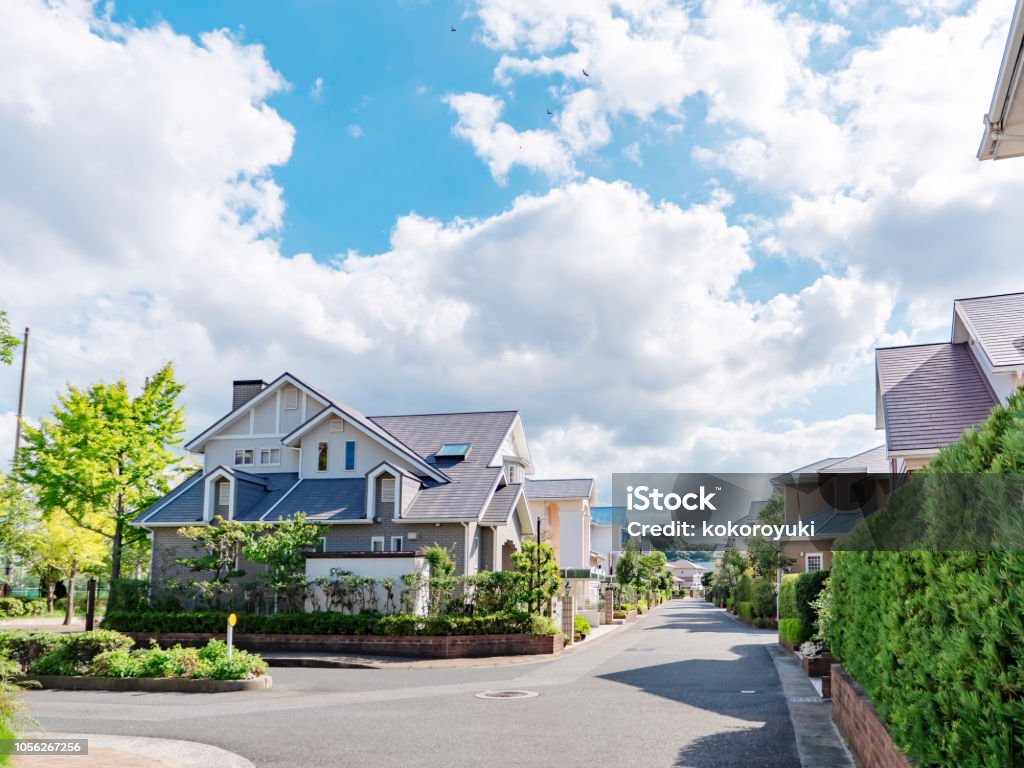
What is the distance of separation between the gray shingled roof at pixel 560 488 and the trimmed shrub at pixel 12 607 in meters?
27.0

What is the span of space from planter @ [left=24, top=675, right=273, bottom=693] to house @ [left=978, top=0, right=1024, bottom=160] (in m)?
15.7

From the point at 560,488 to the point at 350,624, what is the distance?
2641cm

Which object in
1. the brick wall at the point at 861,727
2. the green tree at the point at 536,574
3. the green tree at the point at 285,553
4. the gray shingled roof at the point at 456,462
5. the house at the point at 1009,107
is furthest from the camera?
the gray shingled roof at the point at 456,462

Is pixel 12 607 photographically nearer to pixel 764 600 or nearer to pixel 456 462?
pixel 456 462

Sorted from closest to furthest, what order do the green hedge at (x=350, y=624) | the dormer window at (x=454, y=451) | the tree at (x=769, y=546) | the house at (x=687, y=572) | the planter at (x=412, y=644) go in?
the planter at (x=412, y=644) < the green hedge at (x=350, y=624) < the dormer window at (x=454, y=451) < the tree at (x=769, y=546) < the house at (x=687, y=572)

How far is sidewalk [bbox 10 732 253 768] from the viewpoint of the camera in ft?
32.1

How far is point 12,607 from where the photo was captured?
41438 mm

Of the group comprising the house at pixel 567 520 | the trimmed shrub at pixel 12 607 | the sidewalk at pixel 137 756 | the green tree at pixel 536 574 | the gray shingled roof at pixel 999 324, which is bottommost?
the trimmed shrub at pixel 12 607

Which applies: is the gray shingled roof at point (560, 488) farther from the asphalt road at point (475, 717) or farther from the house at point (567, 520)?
the asphalt road at point (475, 717)

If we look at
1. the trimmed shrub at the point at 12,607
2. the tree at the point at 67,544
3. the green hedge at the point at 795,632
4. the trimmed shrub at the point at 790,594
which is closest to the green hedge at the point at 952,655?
the green hedge at the point at 795,632

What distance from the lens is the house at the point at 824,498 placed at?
39.3m

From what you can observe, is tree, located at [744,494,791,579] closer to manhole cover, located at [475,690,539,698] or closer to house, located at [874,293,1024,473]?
house, located at [874,293,1024,473]

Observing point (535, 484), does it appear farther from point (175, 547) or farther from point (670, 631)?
point (175, 547)

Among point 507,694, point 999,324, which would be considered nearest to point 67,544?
point 507,694
